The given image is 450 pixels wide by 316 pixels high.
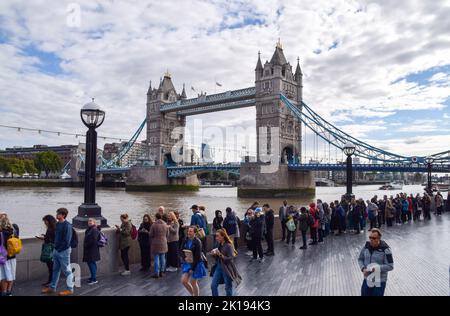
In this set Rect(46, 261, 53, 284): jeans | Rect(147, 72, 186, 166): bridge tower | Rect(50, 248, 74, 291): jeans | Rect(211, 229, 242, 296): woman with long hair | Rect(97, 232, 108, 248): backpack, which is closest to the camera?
Rect(211, 229, 242, 296): woman with long hair

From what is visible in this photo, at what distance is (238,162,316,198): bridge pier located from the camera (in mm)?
43406

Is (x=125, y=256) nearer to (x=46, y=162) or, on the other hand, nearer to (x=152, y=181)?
(x=152, y=181)

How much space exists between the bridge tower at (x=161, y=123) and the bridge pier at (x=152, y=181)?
6.67 meters

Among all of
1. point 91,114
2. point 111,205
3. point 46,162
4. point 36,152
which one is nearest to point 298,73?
point 111,205

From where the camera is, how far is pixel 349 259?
27.6ft

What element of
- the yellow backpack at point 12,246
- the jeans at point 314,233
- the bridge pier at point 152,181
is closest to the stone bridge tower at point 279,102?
the bridge pier at point 152,181

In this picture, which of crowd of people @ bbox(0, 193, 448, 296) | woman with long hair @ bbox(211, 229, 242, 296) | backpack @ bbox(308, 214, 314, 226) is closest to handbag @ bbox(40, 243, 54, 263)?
crowd of people @ bbox(0, 193, 448, 296)

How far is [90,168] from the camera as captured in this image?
7.70 meters

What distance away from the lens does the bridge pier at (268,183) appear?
4341cm

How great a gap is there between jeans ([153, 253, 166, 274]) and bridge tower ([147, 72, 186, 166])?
6150cm

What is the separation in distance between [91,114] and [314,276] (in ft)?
16.3

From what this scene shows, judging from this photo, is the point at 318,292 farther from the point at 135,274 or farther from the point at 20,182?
the point at 20,182

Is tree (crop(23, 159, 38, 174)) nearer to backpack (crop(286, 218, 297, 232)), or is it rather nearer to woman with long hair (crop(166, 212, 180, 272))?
backpack (crop(286, 218, 297, 232))
